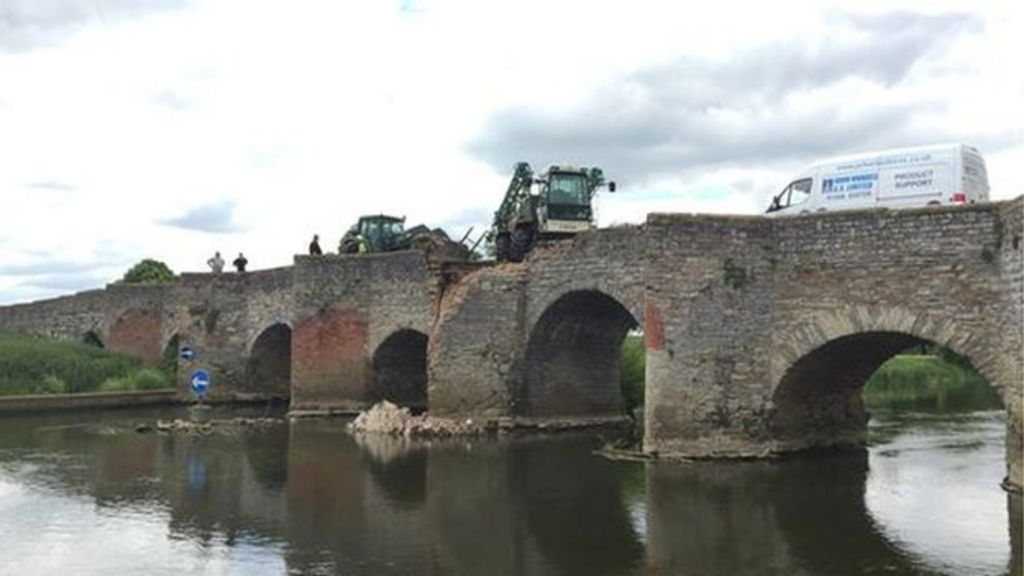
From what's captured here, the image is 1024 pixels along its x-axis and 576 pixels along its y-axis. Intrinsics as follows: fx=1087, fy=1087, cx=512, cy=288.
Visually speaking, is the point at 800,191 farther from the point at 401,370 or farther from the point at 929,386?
the point at 929,386

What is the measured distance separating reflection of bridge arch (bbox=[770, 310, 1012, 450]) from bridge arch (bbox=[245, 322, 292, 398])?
70.1ft

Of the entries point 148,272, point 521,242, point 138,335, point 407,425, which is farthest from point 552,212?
point 148,272

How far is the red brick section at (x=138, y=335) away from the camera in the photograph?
137 feet

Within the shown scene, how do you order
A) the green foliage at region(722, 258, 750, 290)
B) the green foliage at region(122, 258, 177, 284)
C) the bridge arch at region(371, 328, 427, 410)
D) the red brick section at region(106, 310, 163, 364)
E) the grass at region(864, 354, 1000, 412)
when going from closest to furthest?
the green foliage at region(722, 258, 750, 290) → the bridge arch at region(371, 328, 427, 410) → the grass at region(864, 354, 1000, 412) → the red brick section at region(106, 310, 163, 364) → the green foliage at region(122, 258, 177, 284)

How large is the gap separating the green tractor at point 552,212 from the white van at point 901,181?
27.9 feet

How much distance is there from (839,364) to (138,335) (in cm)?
3032

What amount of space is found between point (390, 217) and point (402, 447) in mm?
14592

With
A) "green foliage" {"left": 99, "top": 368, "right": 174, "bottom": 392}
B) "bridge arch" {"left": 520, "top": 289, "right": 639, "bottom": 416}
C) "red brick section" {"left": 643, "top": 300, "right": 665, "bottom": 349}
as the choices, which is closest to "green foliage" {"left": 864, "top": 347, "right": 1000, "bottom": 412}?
"bridge arch" {"left": 520, "top": 289, "right": 639, "bottom": 416}

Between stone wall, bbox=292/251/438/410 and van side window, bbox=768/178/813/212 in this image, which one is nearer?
van side window, bbox=768/178/813/212

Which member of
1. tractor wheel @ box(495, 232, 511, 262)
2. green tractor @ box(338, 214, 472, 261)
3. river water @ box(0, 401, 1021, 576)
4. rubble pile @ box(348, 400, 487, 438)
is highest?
green tractor @ box(338, 214, 472, 261)

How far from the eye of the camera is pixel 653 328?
2069 centimetres

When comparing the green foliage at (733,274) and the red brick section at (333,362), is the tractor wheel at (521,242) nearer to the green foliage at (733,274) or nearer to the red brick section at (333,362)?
the red brick section at (333,362)

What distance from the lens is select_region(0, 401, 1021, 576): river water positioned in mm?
12539

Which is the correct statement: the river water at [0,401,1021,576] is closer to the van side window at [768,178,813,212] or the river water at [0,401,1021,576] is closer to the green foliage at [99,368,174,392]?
the van side window at [768,178,813,212]
